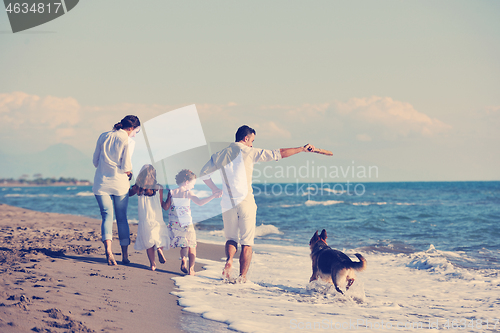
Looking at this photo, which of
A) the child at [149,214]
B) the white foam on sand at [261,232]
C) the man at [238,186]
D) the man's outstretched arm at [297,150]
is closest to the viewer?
the man's outstretched arm at [297,150]

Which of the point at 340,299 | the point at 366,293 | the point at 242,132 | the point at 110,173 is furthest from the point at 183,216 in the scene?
the point at 366,293

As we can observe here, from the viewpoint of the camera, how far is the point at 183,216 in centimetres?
492

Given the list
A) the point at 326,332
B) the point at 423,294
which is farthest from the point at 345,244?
the point at 326,332

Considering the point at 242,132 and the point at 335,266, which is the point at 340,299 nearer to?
the point at 335,266

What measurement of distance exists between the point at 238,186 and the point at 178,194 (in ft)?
3.29

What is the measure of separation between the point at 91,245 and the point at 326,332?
15.5 ft

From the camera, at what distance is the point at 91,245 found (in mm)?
6348

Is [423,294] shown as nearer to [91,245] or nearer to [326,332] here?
[326,332]

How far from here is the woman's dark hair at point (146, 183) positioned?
4852mm

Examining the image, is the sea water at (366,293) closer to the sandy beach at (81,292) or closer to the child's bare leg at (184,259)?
the child's bare leg at (184,259)

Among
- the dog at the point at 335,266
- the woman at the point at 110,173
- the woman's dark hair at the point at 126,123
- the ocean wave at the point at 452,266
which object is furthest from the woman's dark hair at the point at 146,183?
the ocean wave at the point at 452,266

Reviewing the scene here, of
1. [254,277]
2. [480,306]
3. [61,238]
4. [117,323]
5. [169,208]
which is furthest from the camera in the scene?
[61,238]

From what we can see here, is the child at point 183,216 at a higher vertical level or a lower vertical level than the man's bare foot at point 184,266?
higher

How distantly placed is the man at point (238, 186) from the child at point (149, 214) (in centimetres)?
82
